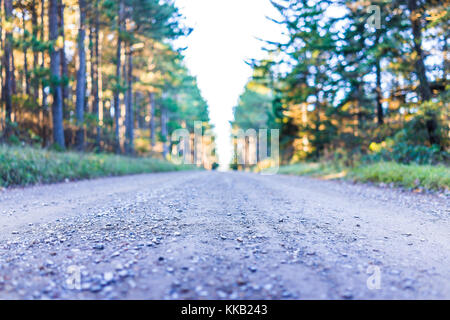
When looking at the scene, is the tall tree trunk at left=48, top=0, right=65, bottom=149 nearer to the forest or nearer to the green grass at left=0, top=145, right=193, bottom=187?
the green grass at left=0, top=145, right=193, bottom=187

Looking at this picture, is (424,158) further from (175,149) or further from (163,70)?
(175,149)

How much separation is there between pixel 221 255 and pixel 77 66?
1634cm

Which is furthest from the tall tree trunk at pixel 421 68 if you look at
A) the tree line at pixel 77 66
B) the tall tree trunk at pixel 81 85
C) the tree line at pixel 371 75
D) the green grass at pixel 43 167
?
the tall tree trunk at pixel 81 85

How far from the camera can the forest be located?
10.2 m

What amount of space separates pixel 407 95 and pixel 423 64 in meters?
2.37

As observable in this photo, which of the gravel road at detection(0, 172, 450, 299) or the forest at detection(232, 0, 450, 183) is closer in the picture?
the gravel road at detection(0, 172, 450, 299)

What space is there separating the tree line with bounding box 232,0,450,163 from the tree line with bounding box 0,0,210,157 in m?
7.99

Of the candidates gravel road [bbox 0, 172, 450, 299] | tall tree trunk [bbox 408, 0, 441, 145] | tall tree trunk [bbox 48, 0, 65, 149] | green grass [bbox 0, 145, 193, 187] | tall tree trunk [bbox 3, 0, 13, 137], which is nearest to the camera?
gravel road [bbox 0, 172, 450, 299]

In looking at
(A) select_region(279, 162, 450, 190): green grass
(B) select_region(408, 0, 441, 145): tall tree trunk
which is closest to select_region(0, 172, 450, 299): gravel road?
(A) select_region(279, 162, 450, 190): green grass

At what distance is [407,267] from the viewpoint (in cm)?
212

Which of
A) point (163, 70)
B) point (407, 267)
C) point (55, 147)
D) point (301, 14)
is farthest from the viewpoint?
point (163, 70)

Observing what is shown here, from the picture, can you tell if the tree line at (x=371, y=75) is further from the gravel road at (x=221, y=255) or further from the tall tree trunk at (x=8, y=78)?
the tall tree trunk at (x=8, y=78)

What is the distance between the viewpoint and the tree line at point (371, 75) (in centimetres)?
1023

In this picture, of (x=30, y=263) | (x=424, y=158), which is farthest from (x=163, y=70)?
(x=30, y=263)
